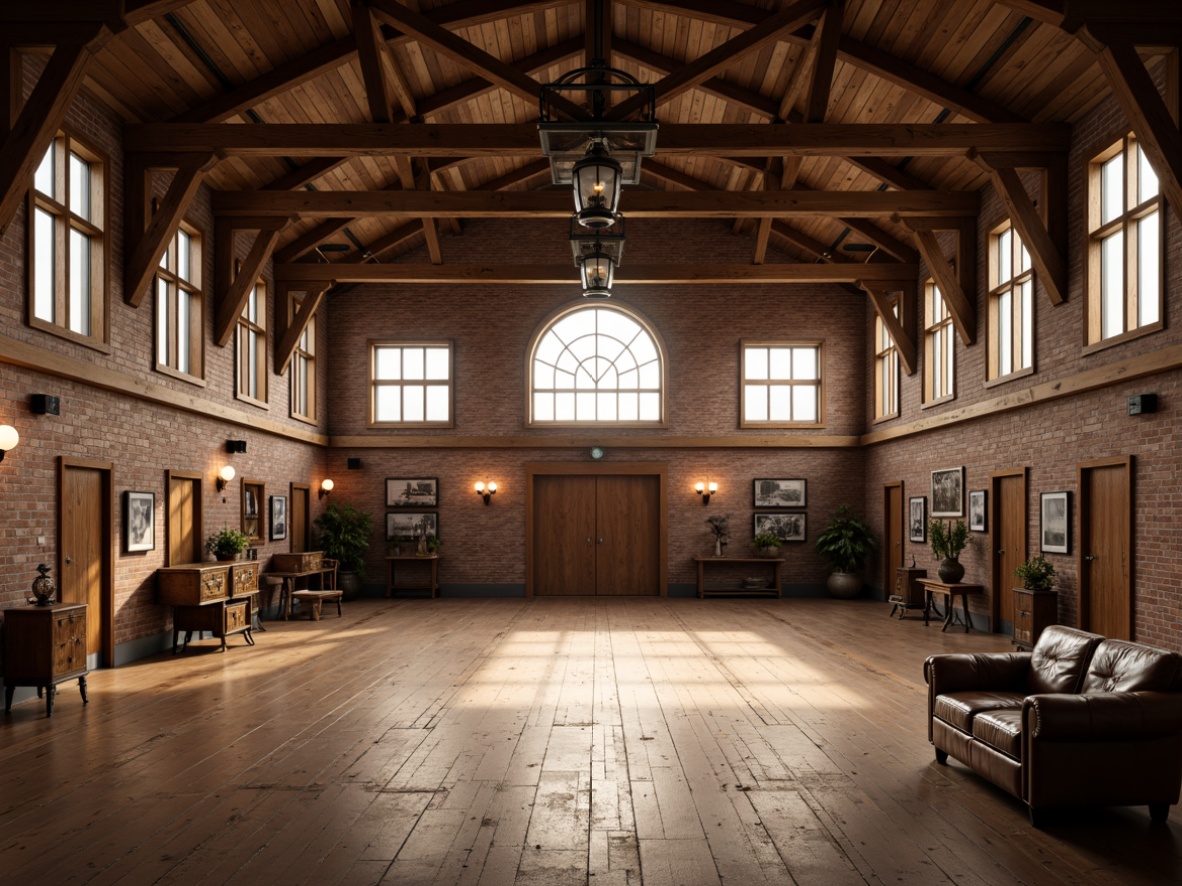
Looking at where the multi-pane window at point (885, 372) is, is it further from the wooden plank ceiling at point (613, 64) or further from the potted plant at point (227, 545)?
the potted plant at point (227, 545)

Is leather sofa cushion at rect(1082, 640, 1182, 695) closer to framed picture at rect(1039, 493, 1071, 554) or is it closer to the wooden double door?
framed picture at rect(1039, 493, 1071, 554)

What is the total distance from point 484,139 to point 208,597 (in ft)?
18.2

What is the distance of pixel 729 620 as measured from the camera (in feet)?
41.9

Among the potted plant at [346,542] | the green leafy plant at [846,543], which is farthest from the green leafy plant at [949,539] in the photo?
the potted plant at [346,542]

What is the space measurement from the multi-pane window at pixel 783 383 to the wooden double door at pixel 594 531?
88.6 inches

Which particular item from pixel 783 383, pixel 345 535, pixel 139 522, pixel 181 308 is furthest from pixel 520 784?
pixel 783 383

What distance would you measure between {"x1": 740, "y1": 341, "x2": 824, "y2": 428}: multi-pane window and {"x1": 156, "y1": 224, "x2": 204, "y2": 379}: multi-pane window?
9.04 m

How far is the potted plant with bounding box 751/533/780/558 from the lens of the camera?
15875 mm

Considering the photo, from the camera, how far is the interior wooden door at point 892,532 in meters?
14.8

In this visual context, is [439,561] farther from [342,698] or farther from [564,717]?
[564,717]

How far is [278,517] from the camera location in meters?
13.9

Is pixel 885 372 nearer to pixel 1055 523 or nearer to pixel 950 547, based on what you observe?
pixel 950 547

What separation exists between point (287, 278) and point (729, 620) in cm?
813

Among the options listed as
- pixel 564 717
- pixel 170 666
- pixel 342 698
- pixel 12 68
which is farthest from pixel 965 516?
pixel 12 68
